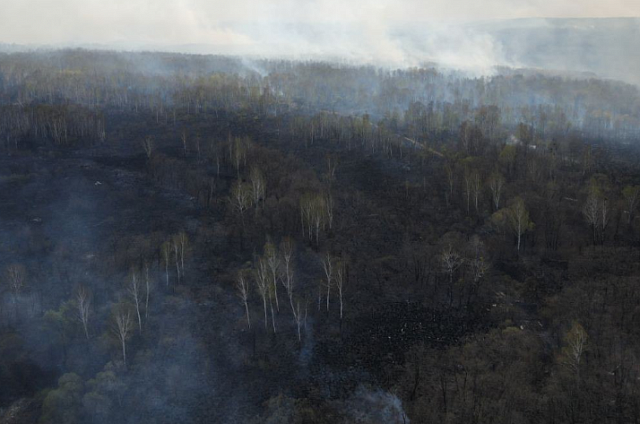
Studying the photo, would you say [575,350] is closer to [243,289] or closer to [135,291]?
[243,289]

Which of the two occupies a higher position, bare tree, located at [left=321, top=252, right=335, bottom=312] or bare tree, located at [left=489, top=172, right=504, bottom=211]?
bare tree, located at [left=489, top=172, right=504, bottom=211]

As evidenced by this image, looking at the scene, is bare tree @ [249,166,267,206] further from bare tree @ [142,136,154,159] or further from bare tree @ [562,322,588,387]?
bare tree @ [562,322,588,387]

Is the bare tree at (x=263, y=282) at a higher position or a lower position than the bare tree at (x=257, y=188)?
lower

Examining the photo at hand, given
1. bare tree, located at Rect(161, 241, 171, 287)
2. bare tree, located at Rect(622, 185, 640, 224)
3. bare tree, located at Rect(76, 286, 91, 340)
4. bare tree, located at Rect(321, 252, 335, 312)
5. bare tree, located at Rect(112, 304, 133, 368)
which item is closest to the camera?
bare tree, located at Rect(112, 304, 133, 368)

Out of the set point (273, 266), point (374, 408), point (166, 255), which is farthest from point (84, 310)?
point (374, 408)

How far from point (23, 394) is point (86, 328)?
5435 millimetres

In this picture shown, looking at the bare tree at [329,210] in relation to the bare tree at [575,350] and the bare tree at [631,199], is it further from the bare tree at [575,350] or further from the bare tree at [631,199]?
the bare tree at [631,199]

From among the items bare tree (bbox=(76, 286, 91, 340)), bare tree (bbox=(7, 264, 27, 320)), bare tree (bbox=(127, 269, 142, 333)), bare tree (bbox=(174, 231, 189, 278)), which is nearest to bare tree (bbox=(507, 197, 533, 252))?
bare tree (bbox=(174, 231, 189, 278))

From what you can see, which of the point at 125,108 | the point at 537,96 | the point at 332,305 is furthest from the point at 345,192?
the point at 537,96

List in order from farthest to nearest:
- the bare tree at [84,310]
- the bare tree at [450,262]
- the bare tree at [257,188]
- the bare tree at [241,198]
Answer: the bare tree at [257,188] < the bare tree at [241,198] < the bare tree at [450,262] < the bare tree at [84,310]

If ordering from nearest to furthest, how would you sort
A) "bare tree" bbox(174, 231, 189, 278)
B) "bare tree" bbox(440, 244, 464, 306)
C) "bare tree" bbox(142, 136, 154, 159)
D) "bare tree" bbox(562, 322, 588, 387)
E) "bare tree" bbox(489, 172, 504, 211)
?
"bare tree" bbox(562, 322, 588, 387)
"bare tree" bbox(440, 244, 464, 306)
"bare tree" bbox(174, 231, 189, 278)
"bare tree" bbox(489, 172, 504, 211)
"bare tree" bbox(142, 136, 154, 159)

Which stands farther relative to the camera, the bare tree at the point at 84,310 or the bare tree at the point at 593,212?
the bare tree at the point at 593,212

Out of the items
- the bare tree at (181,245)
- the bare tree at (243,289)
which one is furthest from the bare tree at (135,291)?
the bare tree at (243,289)

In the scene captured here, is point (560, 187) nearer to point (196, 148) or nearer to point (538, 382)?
point (538, 382)
